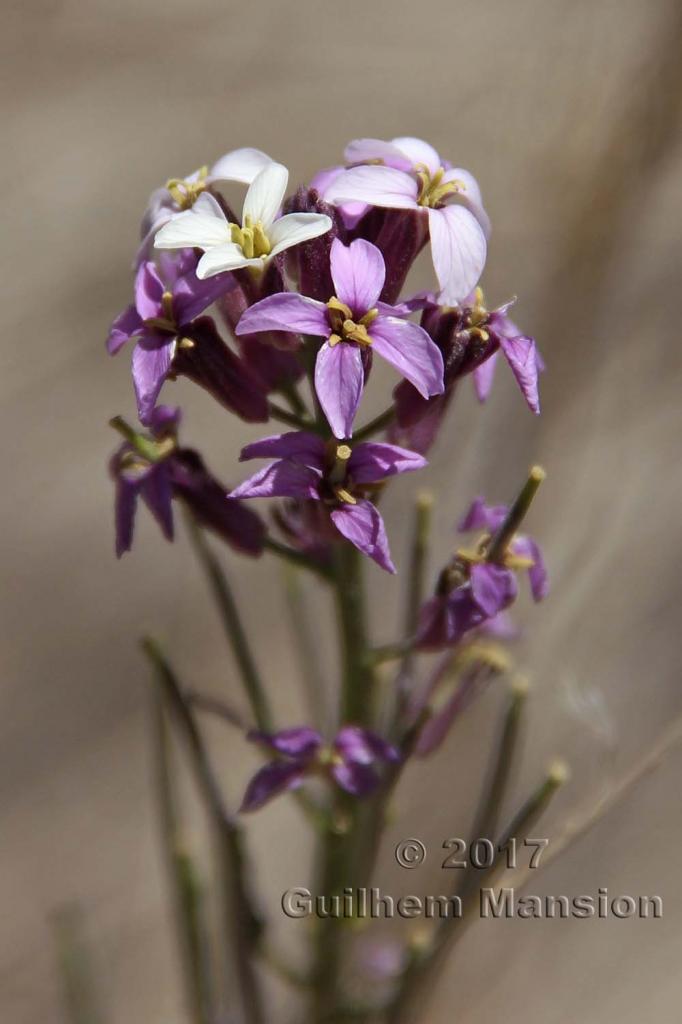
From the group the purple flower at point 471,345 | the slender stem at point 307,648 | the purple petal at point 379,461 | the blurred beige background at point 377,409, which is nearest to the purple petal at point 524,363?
the purple flower at point 471,345

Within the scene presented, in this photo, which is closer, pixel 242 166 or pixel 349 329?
pixel 349 329

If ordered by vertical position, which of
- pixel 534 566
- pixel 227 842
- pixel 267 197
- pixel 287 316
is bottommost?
pixel 227 842

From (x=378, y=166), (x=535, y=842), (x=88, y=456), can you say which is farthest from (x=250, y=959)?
(x=88, y=456)

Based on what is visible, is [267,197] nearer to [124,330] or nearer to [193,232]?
[193,232]

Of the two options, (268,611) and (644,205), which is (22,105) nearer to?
(268,611)

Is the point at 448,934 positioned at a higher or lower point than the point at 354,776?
lower
